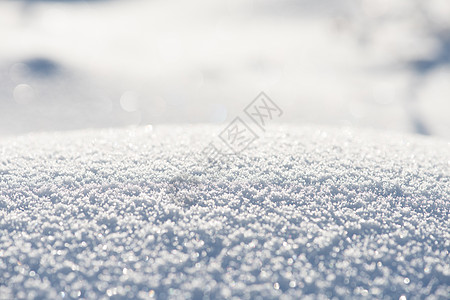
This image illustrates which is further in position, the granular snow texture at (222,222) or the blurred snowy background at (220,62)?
the blurred snowy background at (220,62)

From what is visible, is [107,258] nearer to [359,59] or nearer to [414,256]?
[414,256]

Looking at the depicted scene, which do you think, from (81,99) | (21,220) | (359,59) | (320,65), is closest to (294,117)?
(320,65)

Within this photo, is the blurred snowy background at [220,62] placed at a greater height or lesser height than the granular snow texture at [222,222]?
greater

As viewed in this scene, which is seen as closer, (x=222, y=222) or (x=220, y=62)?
(x=222, y=222)

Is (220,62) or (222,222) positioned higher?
(220,62)
